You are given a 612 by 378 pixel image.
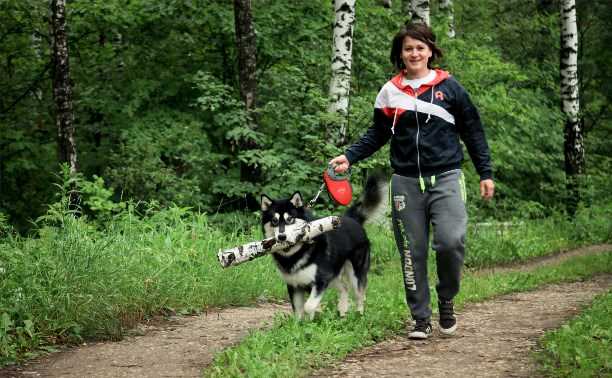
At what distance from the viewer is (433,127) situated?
5.46 metres

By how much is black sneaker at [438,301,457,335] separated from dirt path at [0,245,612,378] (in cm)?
10

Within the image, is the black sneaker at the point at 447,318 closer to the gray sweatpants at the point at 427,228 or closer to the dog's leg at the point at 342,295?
the gray sweatpants at the point at 427,228

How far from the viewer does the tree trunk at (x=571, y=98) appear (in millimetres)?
16266

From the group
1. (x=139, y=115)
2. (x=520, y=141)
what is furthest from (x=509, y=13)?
(x=139, y=115)

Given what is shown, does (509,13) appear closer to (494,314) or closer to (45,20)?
(45,20)

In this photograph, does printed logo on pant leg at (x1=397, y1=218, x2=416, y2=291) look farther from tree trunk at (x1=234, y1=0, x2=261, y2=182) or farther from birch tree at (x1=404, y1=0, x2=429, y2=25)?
birch tree at (x1=404, y1=0, x2=429, y2=25)

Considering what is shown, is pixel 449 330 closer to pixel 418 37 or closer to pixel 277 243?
pixel 277 243

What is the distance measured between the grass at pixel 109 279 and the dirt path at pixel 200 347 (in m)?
0.23

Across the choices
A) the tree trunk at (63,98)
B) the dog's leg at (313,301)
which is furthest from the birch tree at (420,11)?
the dog's leg at (313,301)

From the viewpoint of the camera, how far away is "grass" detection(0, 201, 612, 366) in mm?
6164

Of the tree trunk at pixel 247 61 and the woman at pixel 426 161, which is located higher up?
the tree trunk at pixel 247 61

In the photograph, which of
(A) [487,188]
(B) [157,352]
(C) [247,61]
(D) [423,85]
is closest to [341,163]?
(D) [423,85]

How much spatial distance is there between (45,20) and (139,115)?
12.2ft

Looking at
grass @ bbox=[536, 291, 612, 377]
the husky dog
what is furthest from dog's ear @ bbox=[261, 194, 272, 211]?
grass @ bbox=[536, 291, 612, 377]
